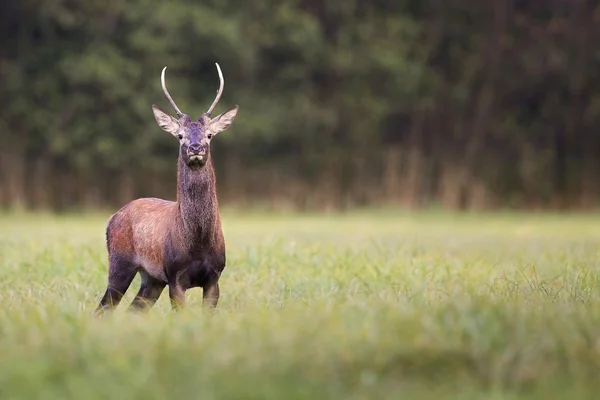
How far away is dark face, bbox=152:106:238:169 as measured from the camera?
7.64 metres

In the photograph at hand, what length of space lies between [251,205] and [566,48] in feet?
34.8

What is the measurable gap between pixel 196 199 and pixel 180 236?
0.97 feet

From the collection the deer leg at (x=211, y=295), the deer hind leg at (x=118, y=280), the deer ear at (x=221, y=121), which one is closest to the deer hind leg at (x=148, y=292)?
the deer hind leg at (x=118, y=280)

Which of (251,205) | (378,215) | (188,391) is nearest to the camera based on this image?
(188,391)

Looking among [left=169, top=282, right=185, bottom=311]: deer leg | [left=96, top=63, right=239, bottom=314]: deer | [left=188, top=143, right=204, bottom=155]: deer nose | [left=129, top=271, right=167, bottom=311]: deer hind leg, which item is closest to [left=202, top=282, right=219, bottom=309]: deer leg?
[left=96, top=63, right=239, bottom=314]: deer

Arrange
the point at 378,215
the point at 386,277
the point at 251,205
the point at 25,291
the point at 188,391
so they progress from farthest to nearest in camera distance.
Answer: the point at 251,205 → the point at 378,215 → the point at 386,277 → the point at 25,291 → the point at 188,391

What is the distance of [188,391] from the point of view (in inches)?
182

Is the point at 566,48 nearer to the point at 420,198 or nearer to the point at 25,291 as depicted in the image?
the point at 420,198

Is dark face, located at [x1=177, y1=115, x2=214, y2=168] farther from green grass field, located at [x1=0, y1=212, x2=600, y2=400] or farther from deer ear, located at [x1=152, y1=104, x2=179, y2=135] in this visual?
green grass field, located at [x1=0, y1=212, x2=600, y2=400]

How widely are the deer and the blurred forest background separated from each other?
20845 mm

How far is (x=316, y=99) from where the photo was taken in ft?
107

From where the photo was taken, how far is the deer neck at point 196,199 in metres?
7.52

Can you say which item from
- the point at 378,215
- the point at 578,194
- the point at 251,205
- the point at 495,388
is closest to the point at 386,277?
the point at 495,388

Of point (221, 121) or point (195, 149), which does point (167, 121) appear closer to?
point (221, 121)
